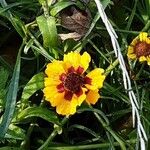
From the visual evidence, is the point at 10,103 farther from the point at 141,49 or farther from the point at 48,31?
the point at 141,49

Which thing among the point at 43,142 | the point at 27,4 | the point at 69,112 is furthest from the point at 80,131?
the point at 27,4

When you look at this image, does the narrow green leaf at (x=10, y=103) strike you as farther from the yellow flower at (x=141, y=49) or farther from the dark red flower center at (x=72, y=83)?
the yellow flower at (x=141, y=49)

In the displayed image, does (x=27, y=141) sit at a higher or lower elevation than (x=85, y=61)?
lower

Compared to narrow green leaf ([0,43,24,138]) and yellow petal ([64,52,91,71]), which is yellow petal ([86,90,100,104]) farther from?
narrow green leaf ([0,43,24,138])

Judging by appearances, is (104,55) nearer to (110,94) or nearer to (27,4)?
(110,94)

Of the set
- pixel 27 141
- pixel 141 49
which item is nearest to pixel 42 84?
pixel 27 141

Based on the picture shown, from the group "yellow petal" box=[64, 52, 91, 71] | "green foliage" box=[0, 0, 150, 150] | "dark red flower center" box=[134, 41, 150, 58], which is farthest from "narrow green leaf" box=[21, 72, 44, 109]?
"dark red flower center" box=[134, 41, 150, 58]

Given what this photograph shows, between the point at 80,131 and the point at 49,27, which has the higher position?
the point at 49,27
